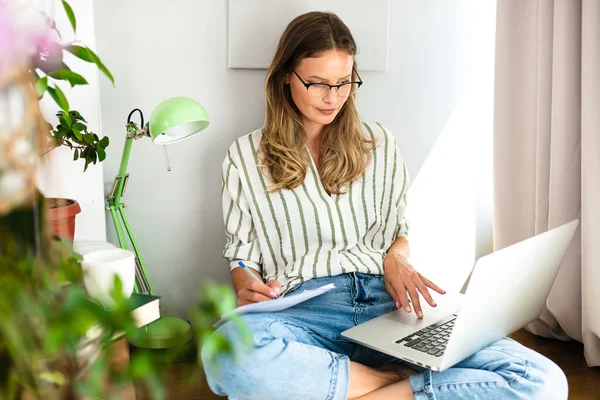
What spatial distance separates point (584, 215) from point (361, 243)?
0.67m

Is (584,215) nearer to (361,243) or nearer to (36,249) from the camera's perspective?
(361,243)

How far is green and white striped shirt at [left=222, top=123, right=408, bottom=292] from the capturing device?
1679 millimetres

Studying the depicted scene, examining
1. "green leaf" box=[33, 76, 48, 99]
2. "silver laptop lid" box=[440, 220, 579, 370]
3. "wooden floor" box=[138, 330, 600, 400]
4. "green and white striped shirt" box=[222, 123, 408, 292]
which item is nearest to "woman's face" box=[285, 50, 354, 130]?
"green and white striped shirt" box=[222, 123, 408, 292]

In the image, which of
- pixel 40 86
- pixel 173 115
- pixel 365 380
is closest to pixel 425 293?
pixel 365 380

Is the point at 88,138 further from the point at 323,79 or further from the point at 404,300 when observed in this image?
the point at 404,300

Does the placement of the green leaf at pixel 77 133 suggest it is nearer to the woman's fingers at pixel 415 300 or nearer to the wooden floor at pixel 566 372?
the wooden floor at pixel 566 372

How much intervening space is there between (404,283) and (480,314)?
354mm

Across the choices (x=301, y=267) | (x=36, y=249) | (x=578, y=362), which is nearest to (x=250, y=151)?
(x=301, y=267)

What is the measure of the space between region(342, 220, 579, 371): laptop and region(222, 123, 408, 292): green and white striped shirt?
0.24 meters

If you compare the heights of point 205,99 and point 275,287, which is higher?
point 205,99

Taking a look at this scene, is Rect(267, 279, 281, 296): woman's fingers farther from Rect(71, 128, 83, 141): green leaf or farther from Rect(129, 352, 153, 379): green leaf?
Rect(129, 352, 153, 379): green leaf

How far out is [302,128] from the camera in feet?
5.76

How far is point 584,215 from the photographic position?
6.10ft

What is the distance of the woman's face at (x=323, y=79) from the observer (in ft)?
5.33
